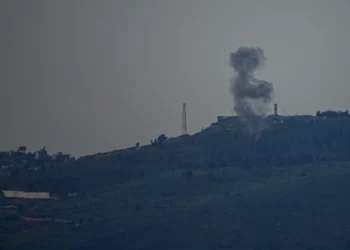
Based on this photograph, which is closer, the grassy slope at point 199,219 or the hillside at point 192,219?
the grassy slope at point 199,219

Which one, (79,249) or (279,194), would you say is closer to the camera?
(79,249)

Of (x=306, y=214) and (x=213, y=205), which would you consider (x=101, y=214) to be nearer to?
(x=213, y=205)

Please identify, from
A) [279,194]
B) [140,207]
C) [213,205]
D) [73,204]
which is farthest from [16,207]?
[279,194]

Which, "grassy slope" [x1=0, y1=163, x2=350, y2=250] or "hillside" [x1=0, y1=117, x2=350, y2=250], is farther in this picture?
"hillside" [x1=0, y1=117, x2=350, y2=250]

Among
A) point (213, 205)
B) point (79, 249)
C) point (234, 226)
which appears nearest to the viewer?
point (79, 249)

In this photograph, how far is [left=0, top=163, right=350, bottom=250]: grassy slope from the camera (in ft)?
547

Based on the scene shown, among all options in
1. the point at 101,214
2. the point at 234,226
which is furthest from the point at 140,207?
the point at 234,226

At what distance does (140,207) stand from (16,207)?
25010mm

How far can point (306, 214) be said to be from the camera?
594 feet

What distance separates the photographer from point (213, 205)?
18725cm

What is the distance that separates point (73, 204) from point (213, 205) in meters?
26.2

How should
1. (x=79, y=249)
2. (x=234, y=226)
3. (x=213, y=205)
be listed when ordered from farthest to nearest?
(x=213, y=205), (x=234, y=226), (x=79, y=249)

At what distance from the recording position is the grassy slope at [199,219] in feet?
547

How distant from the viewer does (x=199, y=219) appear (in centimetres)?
17875
